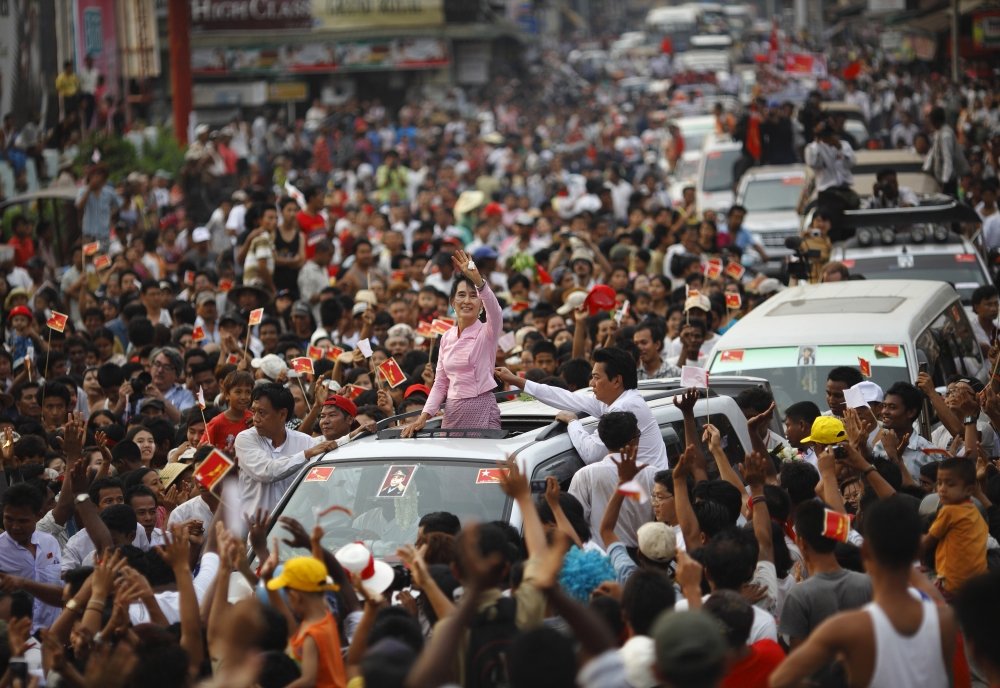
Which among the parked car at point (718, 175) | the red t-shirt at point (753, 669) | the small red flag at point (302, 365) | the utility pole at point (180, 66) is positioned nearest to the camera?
the red t-shirt at point (753, 669)

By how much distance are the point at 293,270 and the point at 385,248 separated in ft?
12.0

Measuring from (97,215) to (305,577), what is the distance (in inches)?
557

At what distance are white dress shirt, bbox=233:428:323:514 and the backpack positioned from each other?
2.92m

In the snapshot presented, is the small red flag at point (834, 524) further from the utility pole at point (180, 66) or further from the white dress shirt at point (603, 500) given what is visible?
the utility pole at point (180, 66)

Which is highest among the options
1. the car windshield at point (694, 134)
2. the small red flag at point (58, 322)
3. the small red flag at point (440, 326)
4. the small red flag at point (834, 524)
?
the small red flag at point (834, 524)

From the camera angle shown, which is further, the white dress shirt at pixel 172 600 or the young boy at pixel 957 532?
the young boy at pixel 957 532

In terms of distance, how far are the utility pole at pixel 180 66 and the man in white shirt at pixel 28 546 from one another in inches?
976

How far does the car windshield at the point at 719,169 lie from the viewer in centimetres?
2330

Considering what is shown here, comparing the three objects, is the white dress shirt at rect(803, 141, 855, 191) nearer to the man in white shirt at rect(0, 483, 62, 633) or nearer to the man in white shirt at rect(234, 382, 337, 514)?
Answer: the man in white shirt at rect(234, 382, 337, 514)

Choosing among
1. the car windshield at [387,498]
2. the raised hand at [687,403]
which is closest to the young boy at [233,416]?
the car windshield at [387,498]

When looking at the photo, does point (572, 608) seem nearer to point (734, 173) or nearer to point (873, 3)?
point (734, 173)

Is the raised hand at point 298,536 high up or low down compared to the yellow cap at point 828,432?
up

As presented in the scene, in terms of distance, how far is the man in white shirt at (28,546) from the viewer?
7254 mm

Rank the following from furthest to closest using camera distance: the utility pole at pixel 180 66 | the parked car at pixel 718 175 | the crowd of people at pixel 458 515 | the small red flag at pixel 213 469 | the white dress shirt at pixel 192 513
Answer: the utility pole at pixel 180 66, the parked car at pixel 718 175, the white dress shirt at pixel 192 513, the small red flag at pixel 213 469, the crowd of people at pixel 458 515
